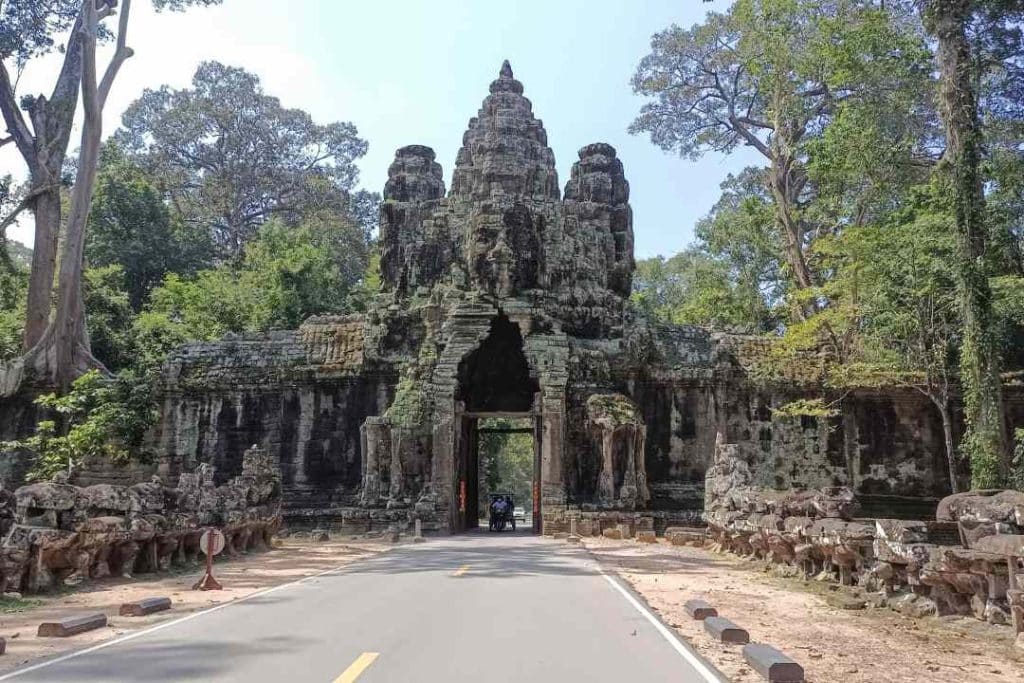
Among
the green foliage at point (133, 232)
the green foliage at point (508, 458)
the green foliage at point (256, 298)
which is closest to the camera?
the green foliage at point (256, 298)

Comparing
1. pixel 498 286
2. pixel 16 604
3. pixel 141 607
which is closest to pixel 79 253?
pixel 498 286

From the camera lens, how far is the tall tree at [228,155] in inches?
1826

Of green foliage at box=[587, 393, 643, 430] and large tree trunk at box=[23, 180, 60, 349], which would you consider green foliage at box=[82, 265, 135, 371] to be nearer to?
large tree trunk at box=[23, 180, 60, 349]

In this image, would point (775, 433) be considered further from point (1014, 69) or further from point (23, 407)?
point (23, 407)

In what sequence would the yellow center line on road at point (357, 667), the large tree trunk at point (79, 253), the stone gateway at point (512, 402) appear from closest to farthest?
1. the yellow center line on road at point (357, 667)
2. the stone gateway at point (512, 402)
3. the large tree trunk at point (79, 253)

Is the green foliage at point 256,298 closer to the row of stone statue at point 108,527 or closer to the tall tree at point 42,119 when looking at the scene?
the tall tree at point 42,119

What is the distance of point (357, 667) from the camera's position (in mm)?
5473

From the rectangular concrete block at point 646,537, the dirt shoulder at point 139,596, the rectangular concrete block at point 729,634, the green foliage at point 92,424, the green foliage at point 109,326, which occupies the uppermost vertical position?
the green foliage at point 109,326

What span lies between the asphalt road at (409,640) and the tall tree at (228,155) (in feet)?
129

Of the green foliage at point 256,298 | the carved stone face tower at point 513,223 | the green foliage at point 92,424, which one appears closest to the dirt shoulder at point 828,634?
the carved stone face tower at point 513,223

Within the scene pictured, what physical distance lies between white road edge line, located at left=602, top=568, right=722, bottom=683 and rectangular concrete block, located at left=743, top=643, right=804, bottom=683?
13.5 inches

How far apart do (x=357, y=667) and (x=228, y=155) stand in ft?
151

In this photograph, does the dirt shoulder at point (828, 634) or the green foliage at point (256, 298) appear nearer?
the dirt shoulder at point (828, 634)

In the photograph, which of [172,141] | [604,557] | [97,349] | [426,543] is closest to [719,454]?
[604,557]
